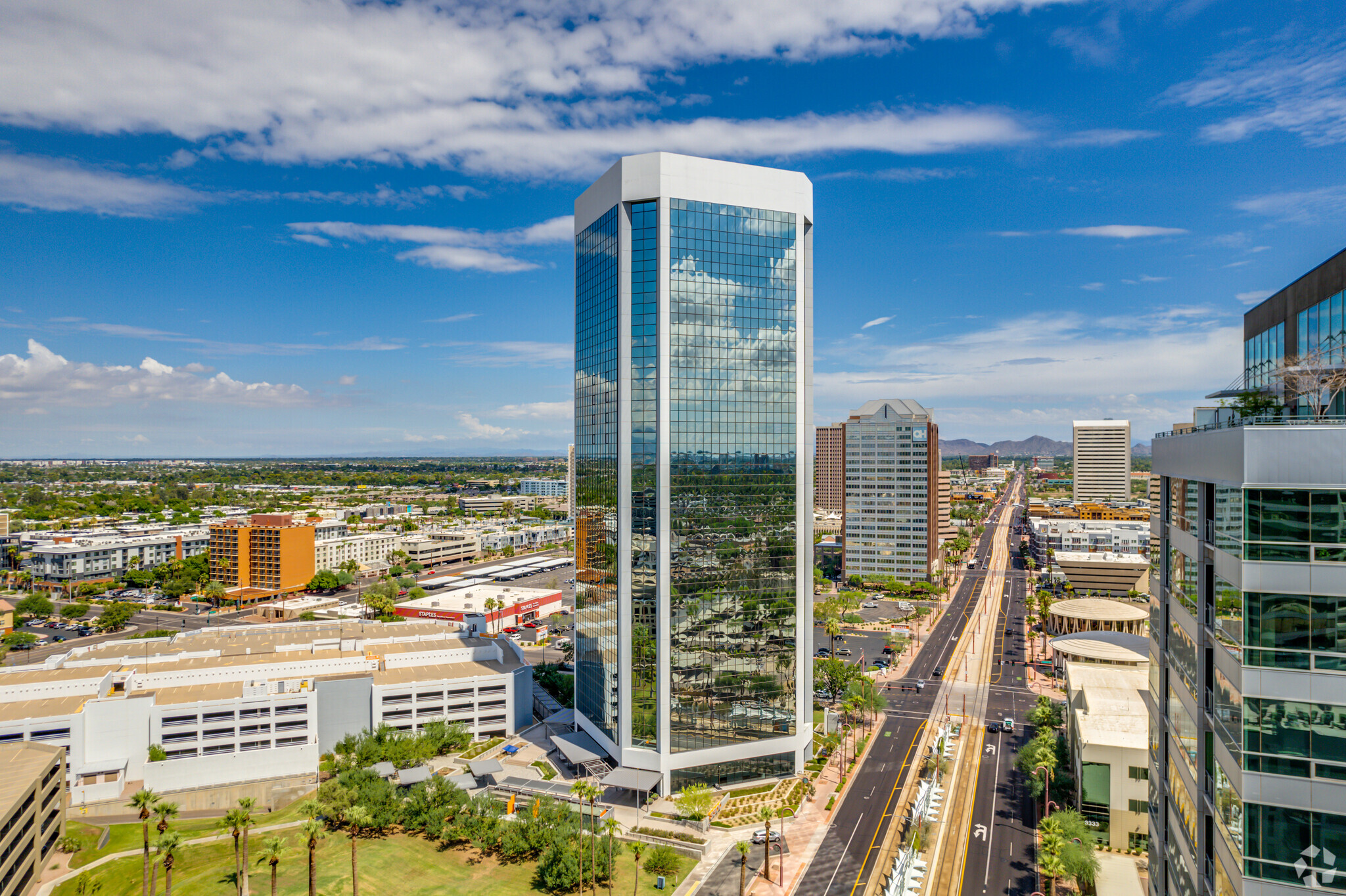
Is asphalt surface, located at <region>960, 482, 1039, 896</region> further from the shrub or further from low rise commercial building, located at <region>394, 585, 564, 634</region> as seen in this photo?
low rise commercial building, located at <region>394, 585, 564, 634</region>

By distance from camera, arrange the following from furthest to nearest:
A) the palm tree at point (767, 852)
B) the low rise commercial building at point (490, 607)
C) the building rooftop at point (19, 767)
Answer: the low rise commercial building at point (490, 607) → the building rooftop at point (19, 767) → the palm tree at point (767, 852)

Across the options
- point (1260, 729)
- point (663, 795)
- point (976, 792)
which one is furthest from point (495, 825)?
point (1260, 729)

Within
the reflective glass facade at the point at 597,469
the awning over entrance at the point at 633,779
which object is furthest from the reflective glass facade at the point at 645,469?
the awning over entrance at the point at 633,779

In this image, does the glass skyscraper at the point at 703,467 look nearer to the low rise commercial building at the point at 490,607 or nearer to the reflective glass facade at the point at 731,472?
the reflective glass facade at the point at 731,472

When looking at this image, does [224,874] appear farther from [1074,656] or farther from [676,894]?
[1074,656]

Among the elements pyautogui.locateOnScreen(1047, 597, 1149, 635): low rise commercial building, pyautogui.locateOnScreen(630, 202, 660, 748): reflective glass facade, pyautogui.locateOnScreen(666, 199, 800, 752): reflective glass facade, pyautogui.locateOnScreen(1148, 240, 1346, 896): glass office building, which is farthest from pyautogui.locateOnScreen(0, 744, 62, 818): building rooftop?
pyautogui.locateOnScreen(1047, 597, 1149, 635): low rise commercial building
